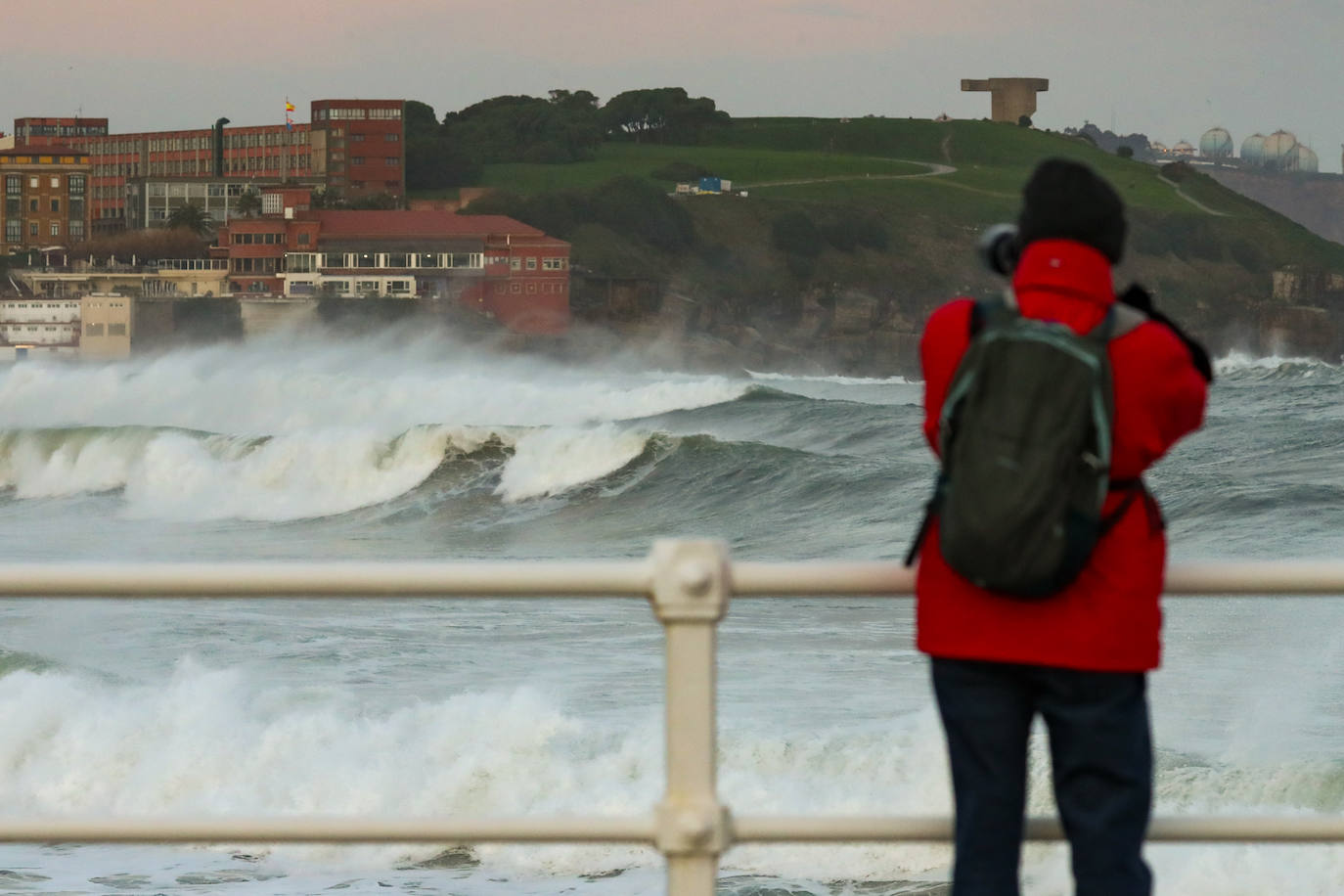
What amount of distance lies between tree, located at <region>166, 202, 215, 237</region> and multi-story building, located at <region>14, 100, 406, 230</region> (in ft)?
5.70

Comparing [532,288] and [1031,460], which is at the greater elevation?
[1031,460]

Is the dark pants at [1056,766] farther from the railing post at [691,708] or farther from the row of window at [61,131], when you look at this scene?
the row of window at [61,131]

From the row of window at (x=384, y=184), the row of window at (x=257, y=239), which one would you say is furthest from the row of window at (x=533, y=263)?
the row of window at (x=384, y=184)

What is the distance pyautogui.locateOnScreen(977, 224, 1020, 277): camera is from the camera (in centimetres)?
202

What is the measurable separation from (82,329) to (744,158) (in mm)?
46427

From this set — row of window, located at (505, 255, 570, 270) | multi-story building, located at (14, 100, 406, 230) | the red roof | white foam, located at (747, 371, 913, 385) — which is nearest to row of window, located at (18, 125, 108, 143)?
multi-story building, located at (14, 100, 406, 230)

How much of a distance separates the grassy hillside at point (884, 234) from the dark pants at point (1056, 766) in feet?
284

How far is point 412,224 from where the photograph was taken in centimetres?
8869

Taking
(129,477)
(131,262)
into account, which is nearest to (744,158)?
(131,262)

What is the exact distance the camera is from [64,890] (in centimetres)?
527

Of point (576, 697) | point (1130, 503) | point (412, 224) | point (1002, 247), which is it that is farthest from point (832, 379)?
point (1130, 503)

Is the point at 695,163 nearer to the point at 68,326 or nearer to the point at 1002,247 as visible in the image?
the point at 68,326

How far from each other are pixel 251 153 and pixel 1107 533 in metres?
102

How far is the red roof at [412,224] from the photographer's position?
86.0 m
